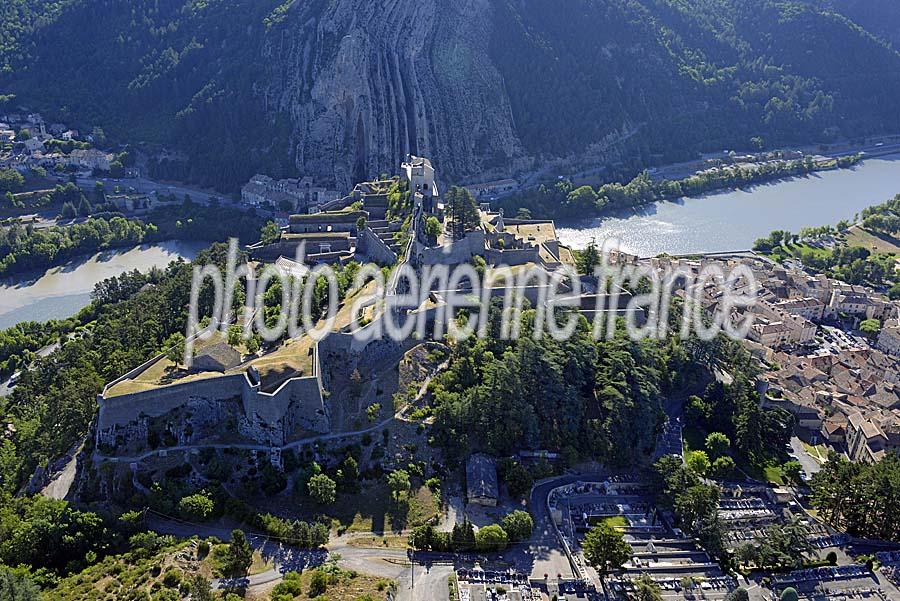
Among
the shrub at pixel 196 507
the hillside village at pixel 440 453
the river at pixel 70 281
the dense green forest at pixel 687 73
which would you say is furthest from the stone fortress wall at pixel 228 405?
the dense green forest at pixel 687 73

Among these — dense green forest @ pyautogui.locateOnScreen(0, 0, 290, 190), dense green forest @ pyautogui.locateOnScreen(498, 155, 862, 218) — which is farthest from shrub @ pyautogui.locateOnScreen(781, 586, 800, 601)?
dense green forest @ pyautogui.locateOnScreen(0, 0, 290, 190)

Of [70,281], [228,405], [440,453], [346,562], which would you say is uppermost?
[70,281]

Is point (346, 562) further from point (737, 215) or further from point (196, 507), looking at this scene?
point (737, 215)

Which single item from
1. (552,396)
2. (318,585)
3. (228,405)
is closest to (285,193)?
(228,405)

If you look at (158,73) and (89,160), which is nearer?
(89,160)

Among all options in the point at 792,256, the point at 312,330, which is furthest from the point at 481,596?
the point at 792,256

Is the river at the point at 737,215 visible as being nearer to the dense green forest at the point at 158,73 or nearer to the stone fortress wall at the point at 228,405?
the dense green forest at the point at 158,73

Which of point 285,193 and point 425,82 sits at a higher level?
point 425,82
